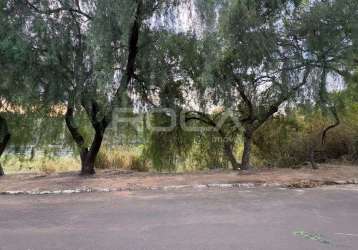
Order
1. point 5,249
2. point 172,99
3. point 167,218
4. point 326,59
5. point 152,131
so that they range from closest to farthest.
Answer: point 5,249 → point 167,218 → point 326,59 → point 172,99 → point 152,131

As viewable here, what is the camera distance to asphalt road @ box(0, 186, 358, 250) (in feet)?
21.0

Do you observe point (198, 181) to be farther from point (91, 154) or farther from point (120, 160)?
point (120, 160)

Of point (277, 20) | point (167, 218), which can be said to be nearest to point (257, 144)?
point (277, 20)

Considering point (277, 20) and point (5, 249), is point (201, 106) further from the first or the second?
point (5, 249)

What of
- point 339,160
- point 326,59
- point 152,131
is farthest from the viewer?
point 339,160

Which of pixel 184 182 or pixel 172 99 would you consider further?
pixel 172 99

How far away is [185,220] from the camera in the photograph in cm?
787

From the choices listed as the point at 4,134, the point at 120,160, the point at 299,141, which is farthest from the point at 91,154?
the point at 299,141

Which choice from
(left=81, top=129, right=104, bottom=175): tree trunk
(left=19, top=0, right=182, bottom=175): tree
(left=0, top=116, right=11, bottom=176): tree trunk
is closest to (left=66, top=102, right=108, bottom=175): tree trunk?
(left=81, top=129, right=104, bottom=175): tree trunk

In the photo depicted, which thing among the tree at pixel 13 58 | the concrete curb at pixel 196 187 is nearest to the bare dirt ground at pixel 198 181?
the concrete curb at pixel 196 187

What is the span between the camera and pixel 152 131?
16594mm

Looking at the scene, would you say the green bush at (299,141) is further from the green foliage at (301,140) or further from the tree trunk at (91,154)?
the tree trunk at (91,154)

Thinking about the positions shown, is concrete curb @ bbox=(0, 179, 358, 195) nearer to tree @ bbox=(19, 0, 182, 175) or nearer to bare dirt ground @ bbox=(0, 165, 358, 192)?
bare dirt ground @ bbox=(0, 165, 358, 192)

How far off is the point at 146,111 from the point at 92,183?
384 cm
